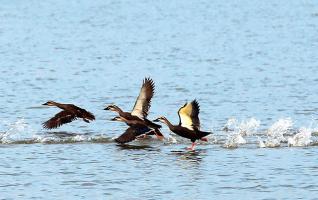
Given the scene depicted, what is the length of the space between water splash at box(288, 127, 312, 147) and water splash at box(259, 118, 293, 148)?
23cm

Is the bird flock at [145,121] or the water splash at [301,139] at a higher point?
the bird flock at [145,121]

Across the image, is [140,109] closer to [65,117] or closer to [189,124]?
[65,117]

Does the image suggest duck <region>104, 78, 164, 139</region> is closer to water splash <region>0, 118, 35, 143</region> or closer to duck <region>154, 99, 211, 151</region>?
duck <region>154, 99, 211, 151</region>

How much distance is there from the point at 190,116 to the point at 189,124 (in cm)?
15

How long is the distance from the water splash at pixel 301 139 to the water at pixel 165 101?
0.08 feet

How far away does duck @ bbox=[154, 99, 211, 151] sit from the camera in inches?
732

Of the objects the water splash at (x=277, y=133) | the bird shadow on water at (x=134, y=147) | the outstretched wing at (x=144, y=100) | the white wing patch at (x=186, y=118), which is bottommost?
the bird shadow on water at (x=134, y=147)

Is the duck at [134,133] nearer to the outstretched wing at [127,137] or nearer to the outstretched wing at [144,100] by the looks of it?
the outstretched wing at [127,137]

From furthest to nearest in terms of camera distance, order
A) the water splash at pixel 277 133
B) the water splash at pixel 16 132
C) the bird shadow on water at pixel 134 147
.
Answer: the water splash at pixel 16 132 < the bird shadow on water at pixel 134 147 < the water splash at pixel 277 133

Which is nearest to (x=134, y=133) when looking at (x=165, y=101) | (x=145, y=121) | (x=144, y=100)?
(x=145, y=121)

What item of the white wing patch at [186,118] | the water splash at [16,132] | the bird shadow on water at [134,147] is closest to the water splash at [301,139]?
the white wing patch at [186,118]

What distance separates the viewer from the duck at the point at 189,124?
1859 centimetres

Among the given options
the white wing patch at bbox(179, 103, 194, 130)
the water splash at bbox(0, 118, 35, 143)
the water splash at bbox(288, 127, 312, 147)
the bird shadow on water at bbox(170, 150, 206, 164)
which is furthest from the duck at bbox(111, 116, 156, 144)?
the water splash at bbox(288, 127, 312, 147)

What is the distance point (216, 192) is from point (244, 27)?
3537 cm
